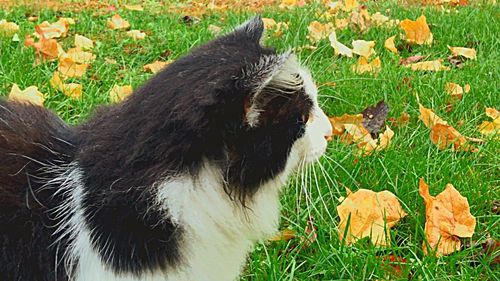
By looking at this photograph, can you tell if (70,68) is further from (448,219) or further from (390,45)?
→ (448,219)

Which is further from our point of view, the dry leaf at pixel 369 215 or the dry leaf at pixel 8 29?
the dry leaf at pixel 8 29

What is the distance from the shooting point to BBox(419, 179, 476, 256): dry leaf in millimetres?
1885

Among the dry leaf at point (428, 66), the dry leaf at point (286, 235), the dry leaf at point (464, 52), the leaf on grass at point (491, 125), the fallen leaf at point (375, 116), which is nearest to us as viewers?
the dry leaf at point (286, 235)

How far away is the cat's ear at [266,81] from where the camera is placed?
135 cm

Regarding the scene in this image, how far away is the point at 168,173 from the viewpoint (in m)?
1.41

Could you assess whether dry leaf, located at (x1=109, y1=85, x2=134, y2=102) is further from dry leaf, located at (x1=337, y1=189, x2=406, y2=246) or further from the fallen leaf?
dry leaf, located at (x1=337, y1=189, x2=406, y2=246)

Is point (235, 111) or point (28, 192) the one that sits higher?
point (235, 111)

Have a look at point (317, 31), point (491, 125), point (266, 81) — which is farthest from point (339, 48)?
point (266, 81)

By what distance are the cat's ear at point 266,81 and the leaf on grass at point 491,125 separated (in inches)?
50.5

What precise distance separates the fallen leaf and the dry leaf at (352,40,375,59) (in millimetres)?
709

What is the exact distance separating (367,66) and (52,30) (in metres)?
1.85

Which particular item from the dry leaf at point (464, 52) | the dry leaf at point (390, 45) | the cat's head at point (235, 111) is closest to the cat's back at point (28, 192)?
the cat's head at point (235, 111)

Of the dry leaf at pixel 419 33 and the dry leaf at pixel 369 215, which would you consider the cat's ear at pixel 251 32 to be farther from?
the dry leaf at pixel 419 33

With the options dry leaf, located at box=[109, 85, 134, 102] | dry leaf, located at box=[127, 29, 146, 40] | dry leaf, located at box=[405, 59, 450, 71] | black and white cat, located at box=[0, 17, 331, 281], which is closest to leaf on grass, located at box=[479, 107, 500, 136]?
dry leaf, located at box=[405, 59, 450, 71]
